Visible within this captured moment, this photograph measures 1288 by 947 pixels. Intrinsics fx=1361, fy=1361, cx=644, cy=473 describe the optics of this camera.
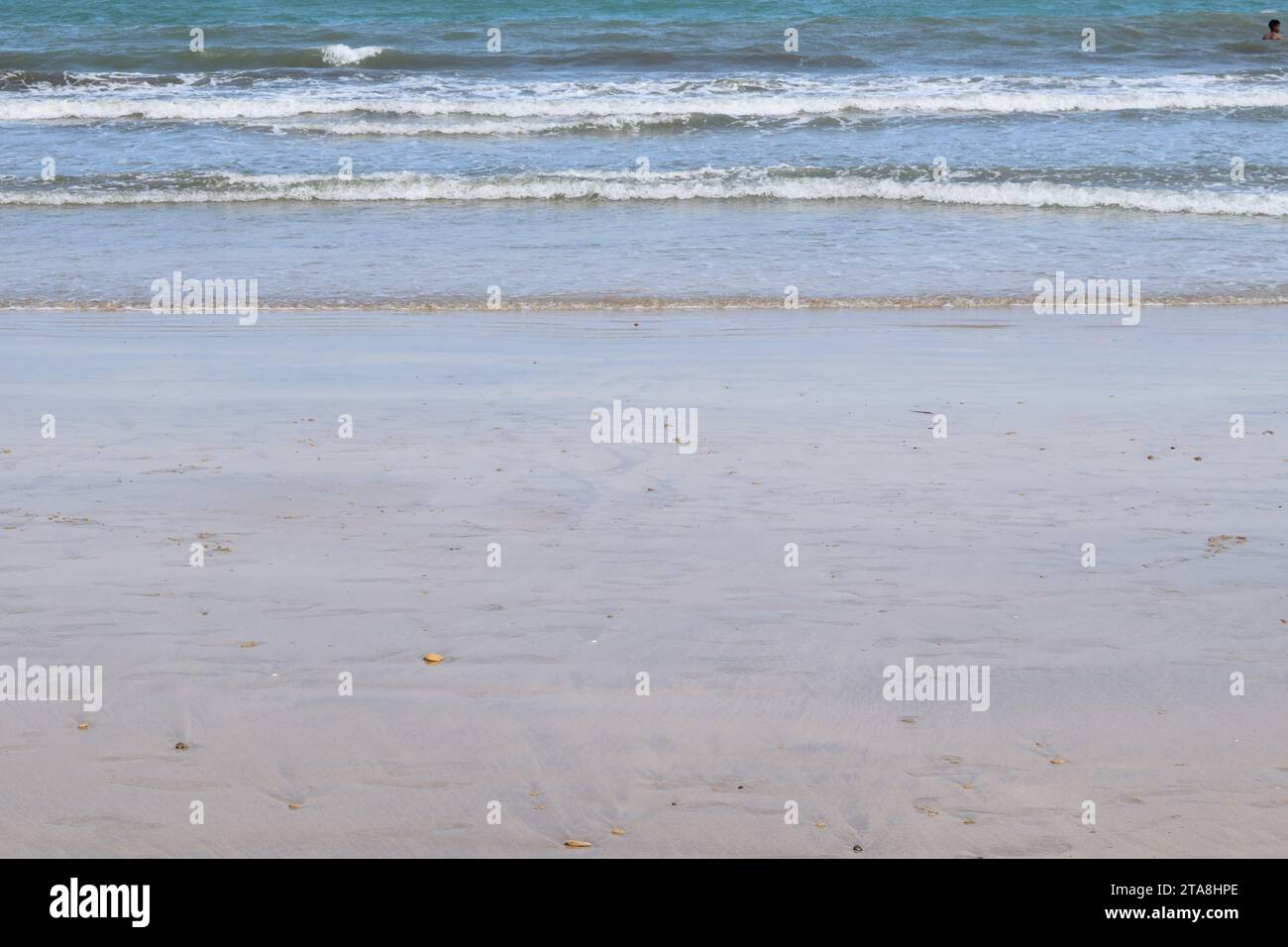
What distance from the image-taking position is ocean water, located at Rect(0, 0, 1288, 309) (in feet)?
34.5

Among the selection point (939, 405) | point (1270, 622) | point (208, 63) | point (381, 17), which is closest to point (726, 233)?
point (939, 405)

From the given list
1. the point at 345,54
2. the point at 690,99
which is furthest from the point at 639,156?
the point at 345,54

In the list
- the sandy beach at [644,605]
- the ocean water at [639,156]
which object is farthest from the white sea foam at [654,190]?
the sandy beach at [644,605]

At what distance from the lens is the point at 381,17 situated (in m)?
28.6

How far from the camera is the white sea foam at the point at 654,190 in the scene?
1328cm

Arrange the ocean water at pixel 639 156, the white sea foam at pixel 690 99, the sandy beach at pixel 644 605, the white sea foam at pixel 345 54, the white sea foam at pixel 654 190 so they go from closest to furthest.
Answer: the sandy beach at pixel 644 605
the ocean water at pixel 639 156
the white sea foam at pixel 654 190
the white sea foam at pixel 690 99
the white sea foam at pixel 345 54

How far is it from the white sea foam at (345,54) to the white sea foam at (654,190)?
9.24 metres

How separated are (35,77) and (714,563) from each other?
68.0 ft

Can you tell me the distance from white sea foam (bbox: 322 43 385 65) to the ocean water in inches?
3.0

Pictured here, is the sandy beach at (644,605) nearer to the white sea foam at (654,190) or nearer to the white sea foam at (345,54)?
the white sea foam at (654,190)

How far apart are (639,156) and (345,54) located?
32.0ft

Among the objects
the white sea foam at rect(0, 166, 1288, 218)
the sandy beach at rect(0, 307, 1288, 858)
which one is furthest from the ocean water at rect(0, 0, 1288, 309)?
the sandy beach at rect(0, 307, 1288, 858)

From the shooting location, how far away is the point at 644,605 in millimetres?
4410
